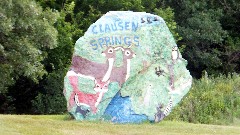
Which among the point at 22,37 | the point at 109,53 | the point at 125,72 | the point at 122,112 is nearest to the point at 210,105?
the point at 125,72

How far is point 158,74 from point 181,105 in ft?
14.2

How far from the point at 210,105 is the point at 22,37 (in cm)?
592

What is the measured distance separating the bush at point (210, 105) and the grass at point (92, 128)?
4085 millimetres

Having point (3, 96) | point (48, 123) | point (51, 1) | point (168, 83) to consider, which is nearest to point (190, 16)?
point (51, 1)

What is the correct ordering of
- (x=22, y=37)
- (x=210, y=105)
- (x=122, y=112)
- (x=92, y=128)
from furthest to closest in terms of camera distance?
(x=210, y=105), (x=22, y=37), (x=122, y=112), (x=92, y=128)

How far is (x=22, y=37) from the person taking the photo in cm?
1731

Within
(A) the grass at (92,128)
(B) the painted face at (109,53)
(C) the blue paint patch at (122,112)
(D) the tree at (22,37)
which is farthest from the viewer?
(D) the tree at (22,37)

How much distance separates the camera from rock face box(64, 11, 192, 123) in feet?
42.3

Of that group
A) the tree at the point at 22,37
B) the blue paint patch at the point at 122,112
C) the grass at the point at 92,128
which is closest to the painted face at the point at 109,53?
the blue paint patch at the point at 122,112

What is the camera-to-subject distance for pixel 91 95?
12914 millimetres

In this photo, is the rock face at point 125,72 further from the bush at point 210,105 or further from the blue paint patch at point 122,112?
the bush at point 210,105

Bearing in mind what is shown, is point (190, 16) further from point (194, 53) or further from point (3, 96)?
point (3, 96)

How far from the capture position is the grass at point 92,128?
10359 mm

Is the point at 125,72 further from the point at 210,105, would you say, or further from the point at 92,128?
the point at 210,105
